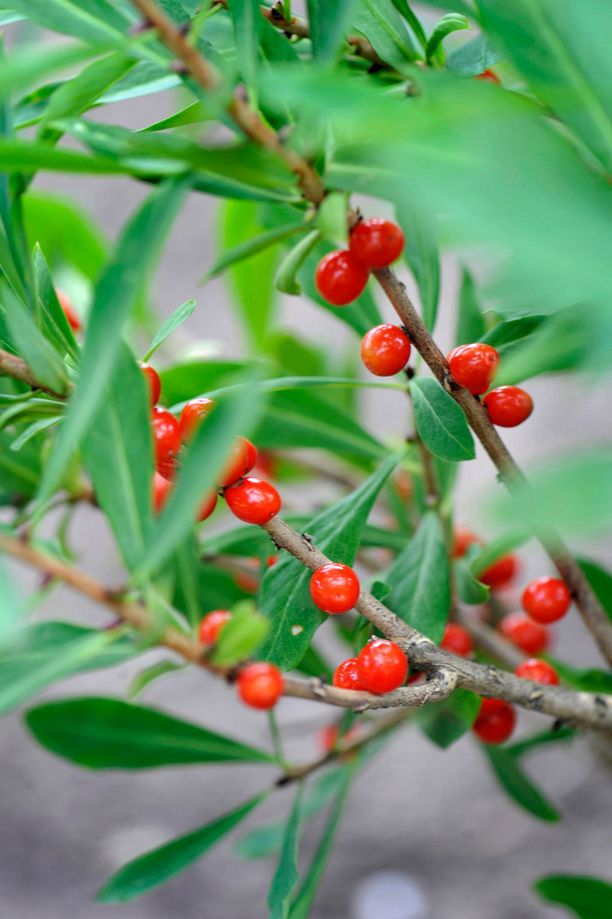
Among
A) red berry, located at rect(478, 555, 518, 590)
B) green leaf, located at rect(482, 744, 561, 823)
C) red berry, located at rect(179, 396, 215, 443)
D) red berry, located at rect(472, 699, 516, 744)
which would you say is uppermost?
red berry, located at rect(179, 396, 215, 443)

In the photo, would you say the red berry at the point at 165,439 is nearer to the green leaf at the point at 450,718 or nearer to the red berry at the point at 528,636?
the green leaf at the point at 450,718

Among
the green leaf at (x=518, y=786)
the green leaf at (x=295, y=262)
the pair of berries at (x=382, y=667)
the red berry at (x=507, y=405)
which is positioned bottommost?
the green leaf at (x=518, y=786)

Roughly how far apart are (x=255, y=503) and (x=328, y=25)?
209 millimetres

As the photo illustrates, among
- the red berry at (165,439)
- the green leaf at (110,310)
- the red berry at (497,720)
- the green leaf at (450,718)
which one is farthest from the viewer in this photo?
the red berry at (497,720)

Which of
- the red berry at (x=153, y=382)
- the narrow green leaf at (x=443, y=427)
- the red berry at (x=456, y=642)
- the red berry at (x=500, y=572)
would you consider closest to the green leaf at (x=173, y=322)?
the red berry at (x=153, y=382)

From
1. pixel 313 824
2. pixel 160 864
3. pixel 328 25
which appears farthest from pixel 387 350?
pixel 313 824

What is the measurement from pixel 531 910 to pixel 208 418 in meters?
1.04

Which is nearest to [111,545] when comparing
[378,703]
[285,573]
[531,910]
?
[531,910]

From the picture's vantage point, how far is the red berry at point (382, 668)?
1.39 feet

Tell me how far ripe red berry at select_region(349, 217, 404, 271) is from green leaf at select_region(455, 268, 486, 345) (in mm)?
195

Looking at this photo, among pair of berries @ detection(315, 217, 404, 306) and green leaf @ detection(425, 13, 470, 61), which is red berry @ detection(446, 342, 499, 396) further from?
green leaf @ detection(425, 13, 470, 61)

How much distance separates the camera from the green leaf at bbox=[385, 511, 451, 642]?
1.87ft

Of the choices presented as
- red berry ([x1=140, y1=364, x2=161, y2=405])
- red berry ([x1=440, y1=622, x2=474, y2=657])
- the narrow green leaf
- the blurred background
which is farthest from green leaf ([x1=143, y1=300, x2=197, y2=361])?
the blurred background

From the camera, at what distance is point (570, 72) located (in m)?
0.36
